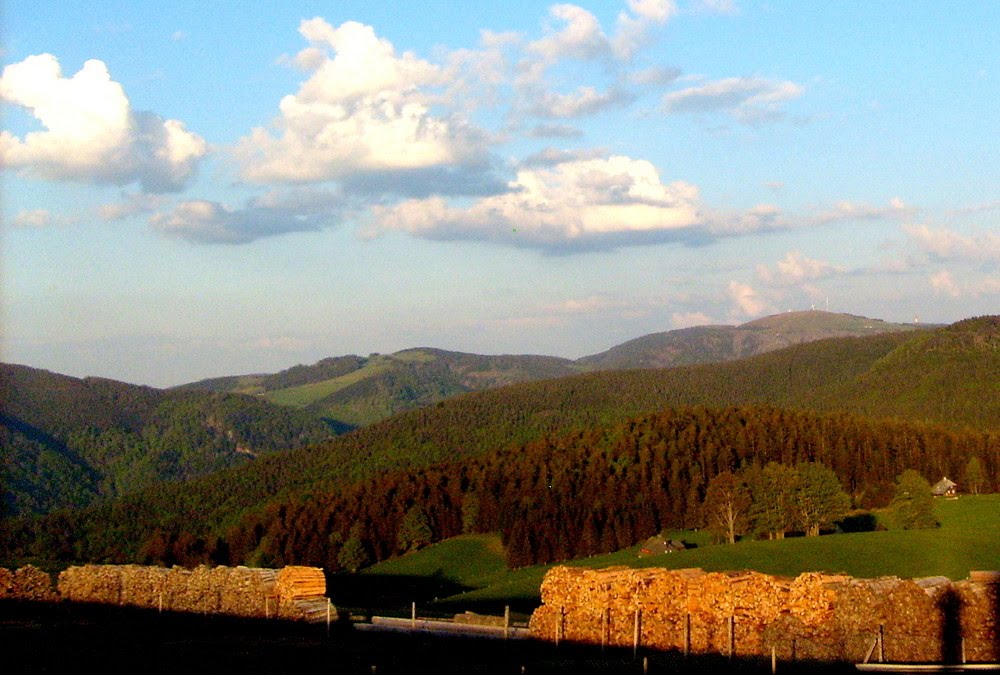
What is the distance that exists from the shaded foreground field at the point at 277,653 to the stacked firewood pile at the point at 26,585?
3.54 metres

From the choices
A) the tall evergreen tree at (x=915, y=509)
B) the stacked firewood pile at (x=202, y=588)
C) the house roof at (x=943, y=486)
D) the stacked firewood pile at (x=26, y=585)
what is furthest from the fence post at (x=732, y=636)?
the house roof at (x=943, y=486)

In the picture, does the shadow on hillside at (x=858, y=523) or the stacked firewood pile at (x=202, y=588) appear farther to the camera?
the shadow on hillside at (x=858, y=523)

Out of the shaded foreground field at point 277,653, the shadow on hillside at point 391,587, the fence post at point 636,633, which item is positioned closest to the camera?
the shaded foreground field at point 277,653

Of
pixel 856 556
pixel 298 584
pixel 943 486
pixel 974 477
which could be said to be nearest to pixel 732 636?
pixel 298 584

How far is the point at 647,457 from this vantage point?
142 meters

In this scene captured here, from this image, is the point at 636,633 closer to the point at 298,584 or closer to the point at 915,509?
the point at 298,584

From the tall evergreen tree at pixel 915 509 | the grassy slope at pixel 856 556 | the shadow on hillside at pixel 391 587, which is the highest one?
the tall evergreen tree at pixel 915 509

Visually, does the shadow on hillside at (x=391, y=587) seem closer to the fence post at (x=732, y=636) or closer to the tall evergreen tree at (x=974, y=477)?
the fence post at (x=732, y=636)

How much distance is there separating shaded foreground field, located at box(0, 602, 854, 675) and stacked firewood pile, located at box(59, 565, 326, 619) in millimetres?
884

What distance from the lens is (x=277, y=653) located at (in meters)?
24.7

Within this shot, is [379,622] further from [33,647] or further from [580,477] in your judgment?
[580,477]

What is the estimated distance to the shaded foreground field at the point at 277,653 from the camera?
22.8 metres

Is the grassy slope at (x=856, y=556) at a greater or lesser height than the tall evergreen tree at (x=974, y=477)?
lesser

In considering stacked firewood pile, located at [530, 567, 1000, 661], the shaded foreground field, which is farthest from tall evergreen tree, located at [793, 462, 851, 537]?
stacked firewood pile, located at [530, 567, 1000, 661]
